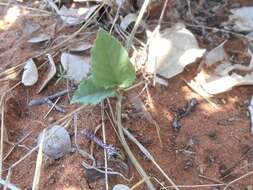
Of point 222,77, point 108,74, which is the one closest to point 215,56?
point 222,77

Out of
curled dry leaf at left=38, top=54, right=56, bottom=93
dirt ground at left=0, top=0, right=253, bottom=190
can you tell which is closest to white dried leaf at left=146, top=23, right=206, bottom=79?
dirt ground at left=0, top=0, right=253, bottom=190

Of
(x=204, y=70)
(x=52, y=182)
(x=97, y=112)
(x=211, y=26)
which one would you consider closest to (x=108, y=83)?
(x=97, y=112)

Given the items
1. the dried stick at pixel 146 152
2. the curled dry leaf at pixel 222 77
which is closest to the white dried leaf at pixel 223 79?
the curled dry leaf at pixel 222 77

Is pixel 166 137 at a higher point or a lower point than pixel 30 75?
lower

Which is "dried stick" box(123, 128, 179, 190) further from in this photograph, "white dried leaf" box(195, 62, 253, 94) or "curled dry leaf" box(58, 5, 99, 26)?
"curled dry leaf" box(58, 5, 99, 26)

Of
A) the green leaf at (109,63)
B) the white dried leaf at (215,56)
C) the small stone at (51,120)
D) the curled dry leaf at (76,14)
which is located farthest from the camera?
the curled dry leaf at (76,14)

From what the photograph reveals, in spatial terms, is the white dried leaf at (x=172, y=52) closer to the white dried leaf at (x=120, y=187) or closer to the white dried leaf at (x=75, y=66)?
the white dried leaf at (x=75, y=66)

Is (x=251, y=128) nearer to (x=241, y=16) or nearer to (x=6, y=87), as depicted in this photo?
(x=241, y=16)

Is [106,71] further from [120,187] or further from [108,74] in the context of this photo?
[120,187]
